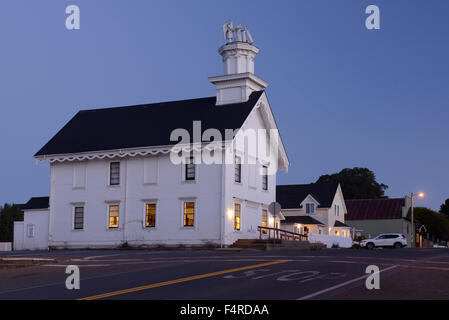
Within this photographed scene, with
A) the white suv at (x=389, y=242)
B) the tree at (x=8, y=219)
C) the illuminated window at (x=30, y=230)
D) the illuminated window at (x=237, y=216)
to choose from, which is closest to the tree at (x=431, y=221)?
the white suv at (x=389, y=242)

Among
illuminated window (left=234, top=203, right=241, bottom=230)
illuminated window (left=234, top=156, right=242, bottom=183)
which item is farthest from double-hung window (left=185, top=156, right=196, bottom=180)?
illuminated window (left=234, top=203, right=241, bottom=230)

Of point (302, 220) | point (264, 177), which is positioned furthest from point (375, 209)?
point (264, 177)

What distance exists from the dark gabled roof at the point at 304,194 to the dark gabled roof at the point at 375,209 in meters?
14.8

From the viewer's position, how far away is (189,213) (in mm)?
41406

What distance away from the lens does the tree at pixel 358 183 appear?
119812mm

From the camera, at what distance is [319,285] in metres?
14.7

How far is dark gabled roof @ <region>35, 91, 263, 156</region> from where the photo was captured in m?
43.0

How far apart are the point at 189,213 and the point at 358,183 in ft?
278

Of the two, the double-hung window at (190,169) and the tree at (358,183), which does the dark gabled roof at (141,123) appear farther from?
the tree at (358,183)

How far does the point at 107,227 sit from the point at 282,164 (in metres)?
14.5

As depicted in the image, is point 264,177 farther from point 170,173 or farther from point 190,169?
point 170,173
